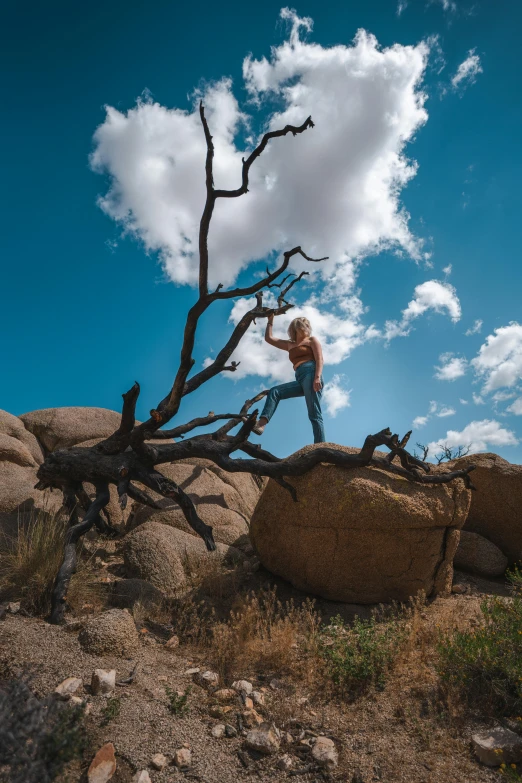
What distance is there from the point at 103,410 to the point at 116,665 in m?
8.25

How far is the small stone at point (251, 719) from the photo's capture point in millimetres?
3828

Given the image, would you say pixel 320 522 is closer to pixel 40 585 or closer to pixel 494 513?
pixel 40 585

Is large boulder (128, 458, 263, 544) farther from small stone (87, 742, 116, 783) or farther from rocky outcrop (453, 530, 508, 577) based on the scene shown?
small stone (87, 742, 116, 783)

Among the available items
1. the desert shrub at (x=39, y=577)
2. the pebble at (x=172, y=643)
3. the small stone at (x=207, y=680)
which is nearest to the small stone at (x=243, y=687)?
the small stone at (x=207, y=680)

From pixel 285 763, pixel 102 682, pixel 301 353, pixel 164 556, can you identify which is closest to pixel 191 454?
pixel 164 556

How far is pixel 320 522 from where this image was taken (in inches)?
247

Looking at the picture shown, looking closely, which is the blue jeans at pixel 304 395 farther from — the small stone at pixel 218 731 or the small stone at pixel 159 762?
the small stone at pixel 159 762

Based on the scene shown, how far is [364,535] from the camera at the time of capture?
20.3 ft

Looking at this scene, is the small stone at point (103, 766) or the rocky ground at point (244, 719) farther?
the rocky ground at point (244, 719)

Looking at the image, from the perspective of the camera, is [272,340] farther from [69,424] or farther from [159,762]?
[159,762]

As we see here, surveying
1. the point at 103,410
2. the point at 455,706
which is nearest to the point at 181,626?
the point at 455,706

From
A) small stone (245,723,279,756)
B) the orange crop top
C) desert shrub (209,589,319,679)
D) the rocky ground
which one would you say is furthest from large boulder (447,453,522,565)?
small stone (245,723,279,756)

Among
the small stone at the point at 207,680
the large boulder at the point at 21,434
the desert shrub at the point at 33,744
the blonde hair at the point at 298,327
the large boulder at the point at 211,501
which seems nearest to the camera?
the desert shrub at the point at 33,744

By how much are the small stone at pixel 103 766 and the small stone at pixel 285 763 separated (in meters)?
1.10
